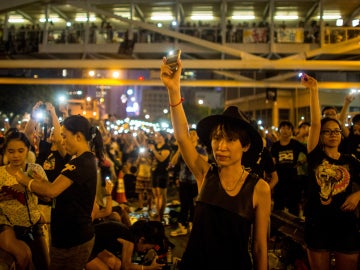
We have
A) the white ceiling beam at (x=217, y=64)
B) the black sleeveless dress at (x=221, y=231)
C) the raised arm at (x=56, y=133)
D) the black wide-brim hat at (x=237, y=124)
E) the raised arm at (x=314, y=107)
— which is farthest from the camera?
the white ceiling beam at (x=217, y=64)

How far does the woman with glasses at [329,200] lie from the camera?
312 centimetres

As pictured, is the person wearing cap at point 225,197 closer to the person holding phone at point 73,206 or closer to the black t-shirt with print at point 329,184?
the person holding phone at point 73,206

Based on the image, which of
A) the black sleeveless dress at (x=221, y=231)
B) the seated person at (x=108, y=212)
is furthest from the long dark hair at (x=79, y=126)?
the black sleeveless dress at (x=221, y=231)

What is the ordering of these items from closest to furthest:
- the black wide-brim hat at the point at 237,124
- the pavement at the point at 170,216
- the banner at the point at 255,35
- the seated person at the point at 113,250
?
1. the black wide-brim hat at the point at 237,124
2. the seated person at the point at 113,250
3. the pavement at the point at 170,216
4. the banner at the point at 255,35

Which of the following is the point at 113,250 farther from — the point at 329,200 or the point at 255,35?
the point at 255,35

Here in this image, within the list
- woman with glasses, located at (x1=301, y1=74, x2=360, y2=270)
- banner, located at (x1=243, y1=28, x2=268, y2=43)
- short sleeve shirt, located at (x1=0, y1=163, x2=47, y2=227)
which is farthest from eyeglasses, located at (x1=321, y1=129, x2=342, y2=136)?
banner, located at (x1=243, y1=28, x2=268, y2=43)

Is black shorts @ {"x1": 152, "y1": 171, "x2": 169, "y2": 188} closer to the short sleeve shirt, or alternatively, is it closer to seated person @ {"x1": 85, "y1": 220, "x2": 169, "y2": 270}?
seated person @ {"x1": 85, "y1": 220, "x2": 169, "y2": 270}

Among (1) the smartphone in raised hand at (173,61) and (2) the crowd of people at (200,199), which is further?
(1) the smartphone in raised hand at (173,61)

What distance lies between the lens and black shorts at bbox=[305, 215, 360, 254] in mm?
3107

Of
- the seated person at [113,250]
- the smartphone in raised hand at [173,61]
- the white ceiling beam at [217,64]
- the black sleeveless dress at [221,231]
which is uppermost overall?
the white ceiling beam at [217,64]

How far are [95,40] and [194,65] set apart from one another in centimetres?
1406

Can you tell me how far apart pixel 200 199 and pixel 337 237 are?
1725mm

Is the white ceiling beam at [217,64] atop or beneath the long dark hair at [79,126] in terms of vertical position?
atop

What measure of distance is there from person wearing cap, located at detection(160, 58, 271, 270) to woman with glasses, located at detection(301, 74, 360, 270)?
4.23 ft
